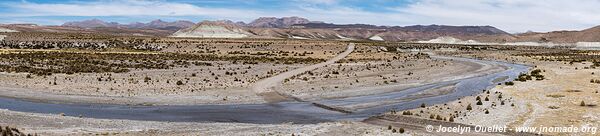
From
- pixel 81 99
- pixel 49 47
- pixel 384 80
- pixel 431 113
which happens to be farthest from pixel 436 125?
pixel 49 47

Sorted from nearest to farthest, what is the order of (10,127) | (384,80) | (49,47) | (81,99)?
1. (10,127)
2. (81,99)
3. (384,80)
4. (49,47)

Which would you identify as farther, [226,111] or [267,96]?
[267,96]

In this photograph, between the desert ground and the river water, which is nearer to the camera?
the desert ground

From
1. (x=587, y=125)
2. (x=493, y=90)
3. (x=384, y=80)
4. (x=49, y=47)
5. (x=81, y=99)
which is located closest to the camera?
(x=587, y=125)

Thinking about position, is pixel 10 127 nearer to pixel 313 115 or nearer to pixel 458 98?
pixel 313 115

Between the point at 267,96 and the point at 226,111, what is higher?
the point at 226,111

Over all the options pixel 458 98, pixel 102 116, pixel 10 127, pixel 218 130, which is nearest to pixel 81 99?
pixel 102 116

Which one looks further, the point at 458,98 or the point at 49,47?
the point at 49,47

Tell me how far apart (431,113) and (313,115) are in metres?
5.47

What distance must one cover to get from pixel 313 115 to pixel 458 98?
11.2 meters

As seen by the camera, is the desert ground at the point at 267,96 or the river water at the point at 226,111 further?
the river water at the point at 226,111

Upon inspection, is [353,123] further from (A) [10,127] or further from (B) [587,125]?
(A) [10,127]

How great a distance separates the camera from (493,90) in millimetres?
38500

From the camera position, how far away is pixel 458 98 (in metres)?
33.8
